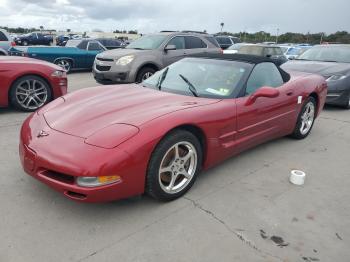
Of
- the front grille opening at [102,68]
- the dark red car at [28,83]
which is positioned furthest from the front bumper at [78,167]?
the front grille opening at [102,68]

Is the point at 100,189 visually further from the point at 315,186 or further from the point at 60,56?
the point at 60,56

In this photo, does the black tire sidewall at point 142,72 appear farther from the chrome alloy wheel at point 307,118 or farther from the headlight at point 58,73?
the chrome alloy wheel at point 307,118

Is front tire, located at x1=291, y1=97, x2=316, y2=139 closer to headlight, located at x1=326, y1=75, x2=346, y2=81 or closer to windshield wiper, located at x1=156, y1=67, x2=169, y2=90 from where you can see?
windshield wiper, located at x1=156, y1=67, x2=169, y2=90

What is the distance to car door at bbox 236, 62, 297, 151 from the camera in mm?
3744

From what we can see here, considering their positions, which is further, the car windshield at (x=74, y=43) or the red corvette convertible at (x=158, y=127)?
the car windshield at (x=74, y=43)

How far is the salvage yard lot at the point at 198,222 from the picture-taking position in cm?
245

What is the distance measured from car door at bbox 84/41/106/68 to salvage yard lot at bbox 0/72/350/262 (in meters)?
9.71

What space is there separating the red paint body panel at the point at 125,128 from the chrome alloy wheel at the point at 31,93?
256 cm

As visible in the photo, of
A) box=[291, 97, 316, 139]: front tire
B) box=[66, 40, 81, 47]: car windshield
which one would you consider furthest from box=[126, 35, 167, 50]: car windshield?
box=[291, 97, 316, 139]: front tire

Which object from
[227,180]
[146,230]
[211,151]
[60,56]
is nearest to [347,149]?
[227,180]

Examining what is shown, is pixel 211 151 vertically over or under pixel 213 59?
under

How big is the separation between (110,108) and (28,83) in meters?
3.46

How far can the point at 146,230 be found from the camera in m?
2.69

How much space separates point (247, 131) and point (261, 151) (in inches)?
35.1
